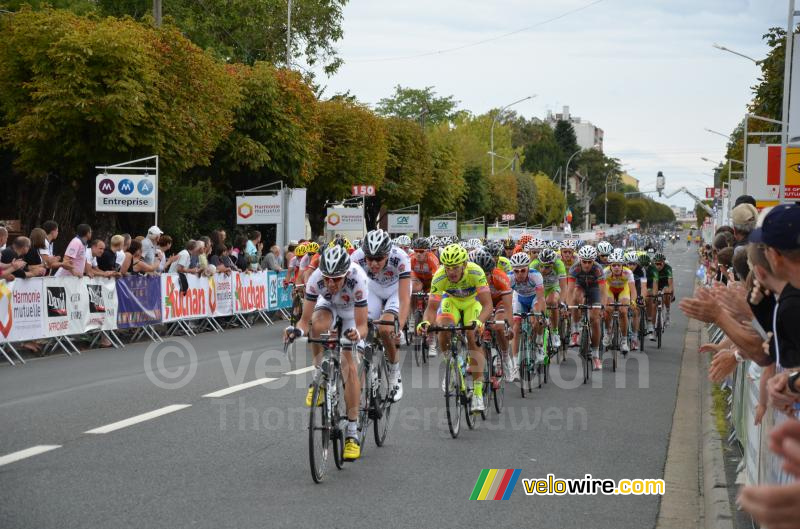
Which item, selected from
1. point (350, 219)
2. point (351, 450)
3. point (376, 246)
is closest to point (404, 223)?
point (350, 219)

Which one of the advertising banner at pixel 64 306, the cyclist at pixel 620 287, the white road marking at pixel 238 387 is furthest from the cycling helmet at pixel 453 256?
the advertising banner at pixel 64 306

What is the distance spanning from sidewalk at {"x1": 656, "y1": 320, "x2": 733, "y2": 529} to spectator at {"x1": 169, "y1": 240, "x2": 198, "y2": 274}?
10320mm

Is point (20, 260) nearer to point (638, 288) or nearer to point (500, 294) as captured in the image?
point (500, 294)

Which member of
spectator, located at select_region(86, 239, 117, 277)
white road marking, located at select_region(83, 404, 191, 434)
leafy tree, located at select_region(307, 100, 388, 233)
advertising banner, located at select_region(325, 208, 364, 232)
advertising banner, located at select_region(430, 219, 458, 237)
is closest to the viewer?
white road marking, located at select_region(83, 404, 191, 434)

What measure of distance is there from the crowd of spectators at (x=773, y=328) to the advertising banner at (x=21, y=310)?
36.3 ft

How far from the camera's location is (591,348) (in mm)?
15180

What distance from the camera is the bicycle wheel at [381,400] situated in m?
8.97

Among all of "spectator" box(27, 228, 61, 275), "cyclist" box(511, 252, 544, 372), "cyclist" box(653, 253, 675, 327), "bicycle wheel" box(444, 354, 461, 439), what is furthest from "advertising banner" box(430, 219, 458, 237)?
"bicycle wheel" box(444, 354, 461, 439)

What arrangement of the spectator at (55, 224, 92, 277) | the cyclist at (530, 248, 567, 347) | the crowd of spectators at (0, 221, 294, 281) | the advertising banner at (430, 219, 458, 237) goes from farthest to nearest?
the advertising banner at (430, 219, 458, 237) → the spectator at (55, 224, 92, 277) → the crowd of spectators at (0, 221, 294, 281) → the cyclist at (530, 248, 567, 347)

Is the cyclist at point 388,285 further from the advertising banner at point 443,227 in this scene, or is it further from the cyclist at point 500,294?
the advertising banner at point 443,227

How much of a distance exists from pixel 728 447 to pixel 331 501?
3.95 metres

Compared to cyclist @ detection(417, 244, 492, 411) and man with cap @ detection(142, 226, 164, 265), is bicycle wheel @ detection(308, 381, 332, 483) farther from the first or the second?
man with cap @ detection(142, 226, 164, 265)

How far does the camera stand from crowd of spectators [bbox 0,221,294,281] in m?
15.7

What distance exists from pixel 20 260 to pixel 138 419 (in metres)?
6.07
